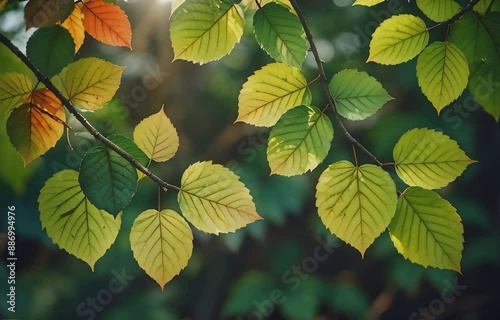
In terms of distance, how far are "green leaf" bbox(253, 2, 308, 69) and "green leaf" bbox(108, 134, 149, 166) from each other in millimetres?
123

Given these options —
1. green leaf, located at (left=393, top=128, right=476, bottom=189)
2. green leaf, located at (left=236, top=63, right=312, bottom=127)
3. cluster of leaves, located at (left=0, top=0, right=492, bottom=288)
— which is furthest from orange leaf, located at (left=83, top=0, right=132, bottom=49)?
green leaf, located at (left=393, top=128, right=476, bottom=189)

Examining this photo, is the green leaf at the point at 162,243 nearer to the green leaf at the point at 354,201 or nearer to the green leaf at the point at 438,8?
the green leaf at the point at 354,201

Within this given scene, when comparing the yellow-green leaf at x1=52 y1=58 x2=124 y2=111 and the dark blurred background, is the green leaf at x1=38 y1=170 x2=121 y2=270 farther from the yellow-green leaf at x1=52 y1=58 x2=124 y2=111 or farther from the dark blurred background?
the dark blurred background

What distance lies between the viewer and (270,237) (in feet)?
8.82

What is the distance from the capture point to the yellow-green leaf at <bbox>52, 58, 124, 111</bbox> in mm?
349

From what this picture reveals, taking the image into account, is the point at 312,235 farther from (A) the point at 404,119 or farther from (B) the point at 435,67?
(B) the point at 435,67

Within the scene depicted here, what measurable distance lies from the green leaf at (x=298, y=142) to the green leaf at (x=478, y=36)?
0.16 metres

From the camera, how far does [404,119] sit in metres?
2.34

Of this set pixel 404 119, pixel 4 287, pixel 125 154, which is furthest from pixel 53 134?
pixel 404 119

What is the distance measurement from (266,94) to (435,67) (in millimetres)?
143

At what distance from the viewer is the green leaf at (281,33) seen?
14.1 inches

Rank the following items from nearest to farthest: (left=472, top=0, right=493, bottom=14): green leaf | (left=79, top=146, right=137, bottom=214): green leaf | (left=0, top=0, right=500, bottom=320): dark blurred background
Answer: (left=79, top=146, right=137, bottom=214): green leaf
(left=472, top=0, right=493, bottom=14): green leaf
(left=0, top=0, right=500, bottom=320): dark blurred background

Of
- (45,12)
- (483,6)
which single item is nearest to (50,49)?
(45,12)

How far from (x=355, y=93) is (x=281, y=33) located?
0.24ft
